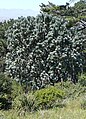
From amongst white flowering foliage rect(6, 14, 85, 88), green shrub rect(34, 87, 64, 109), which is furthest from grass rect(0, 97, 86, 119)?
white flowering foliage rect(6, 14, 85, 88)

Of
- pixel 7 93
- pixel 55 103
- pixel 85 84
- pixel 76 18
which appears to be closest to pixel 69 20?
pixel 76 18

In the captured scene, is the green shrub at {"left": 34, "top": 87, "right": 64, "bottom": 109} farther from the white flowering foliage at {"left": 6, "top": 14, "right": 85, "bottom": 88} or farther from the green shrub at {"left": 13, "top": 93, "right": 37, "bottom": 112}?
the white flowering foliage at {"left": 6, "top": 14, "right": 85, "bottom": 88}

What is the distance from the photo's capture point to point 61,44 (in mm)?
24359

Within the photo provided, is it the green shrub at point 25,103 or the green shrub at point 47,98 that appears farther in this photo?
the green shrub at point 47,98

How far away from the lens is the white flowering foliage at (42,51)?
23.9 m

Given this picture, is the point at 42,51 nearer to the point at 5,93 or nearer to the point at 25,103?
the point at 5,93

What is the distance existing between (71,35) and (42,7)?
5.55m

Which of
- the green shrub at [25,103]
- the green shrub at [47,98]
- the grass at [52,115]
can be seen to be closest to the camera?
the grass at [52,115]

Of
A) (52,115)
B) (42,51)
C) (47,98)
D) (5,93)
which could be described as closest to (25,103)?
(47,98)

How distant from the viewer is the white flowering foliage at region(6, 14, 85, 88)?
2390 cm

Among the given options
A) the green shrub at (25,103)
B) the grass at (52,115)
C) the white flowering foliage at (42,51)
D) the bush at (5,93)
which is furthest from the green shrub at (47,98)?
the white flowering foliage at (42,51)

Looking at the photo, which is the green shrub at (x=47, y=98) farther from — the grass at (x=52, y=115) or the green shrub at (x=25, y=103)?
the grass at (x=52, y=115)

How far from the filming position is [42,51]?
2400 cm

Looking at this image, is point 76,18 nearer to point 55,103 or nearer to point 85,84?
point 85,84
